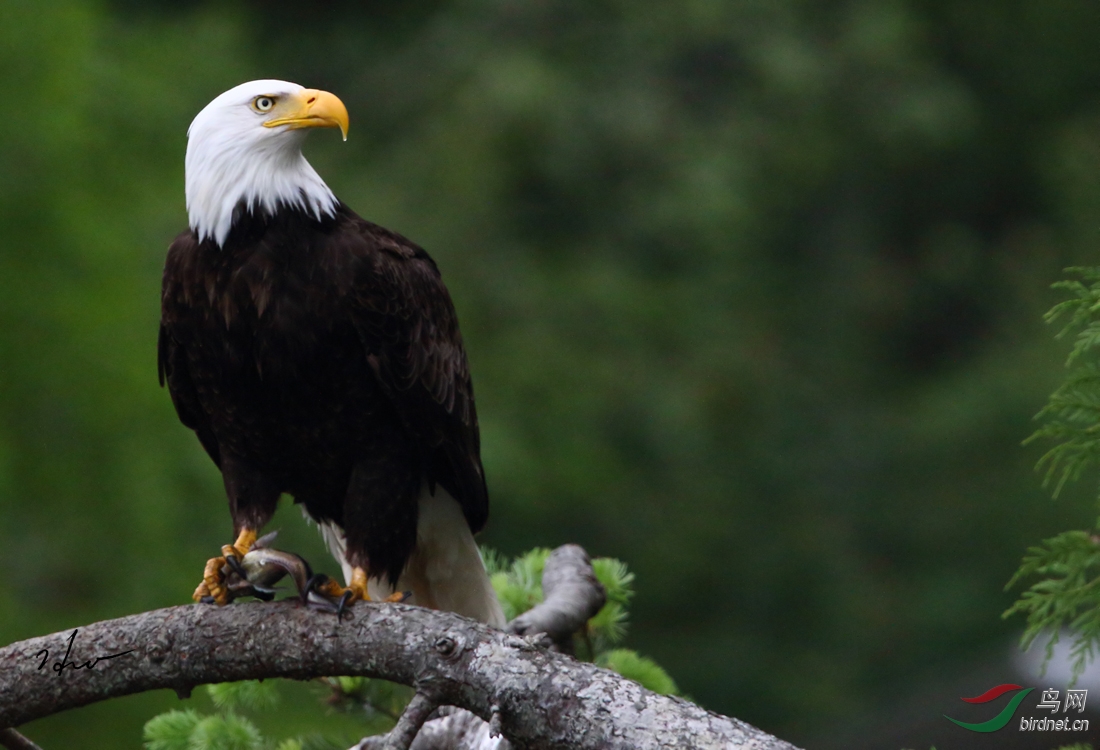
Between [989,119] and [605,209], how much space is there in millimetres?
4900

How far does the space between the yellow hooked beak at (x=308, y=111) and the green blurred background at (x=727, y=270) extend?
6.35 meters

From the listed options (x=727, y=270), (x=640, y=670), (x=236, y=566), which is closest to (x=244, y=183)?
(x=236, y=566)

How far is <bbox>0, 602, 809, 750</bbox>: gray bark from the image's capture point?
2.13 metres

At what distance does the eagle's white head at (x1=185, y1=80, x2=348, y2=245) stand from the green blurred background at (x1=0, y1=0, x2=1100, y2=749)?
20.6 feet

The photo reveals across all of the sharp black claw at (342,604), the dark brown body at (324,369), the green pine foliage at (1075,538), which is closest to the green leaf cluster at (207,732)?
the dark brown body at (324,369)

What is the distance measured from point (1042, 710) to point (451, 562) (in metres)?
1.65

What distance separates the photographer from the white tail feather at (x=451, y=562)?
3.80m

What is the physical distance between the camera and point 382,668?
2.51 metres

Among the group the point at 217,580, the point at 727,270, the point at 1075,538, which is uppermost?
the point at 727,270

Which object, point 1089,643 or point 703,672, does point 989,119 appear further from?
point 1089,643

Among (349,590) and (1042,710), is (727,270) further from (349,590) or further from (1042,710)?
(349,590)

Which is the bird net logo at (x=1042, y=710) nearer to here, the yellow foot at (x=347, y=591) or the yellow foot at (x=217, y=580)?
the yellow foot at (x=347, y=591)

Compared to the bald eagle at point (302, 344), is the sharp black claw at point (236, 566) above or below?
below
